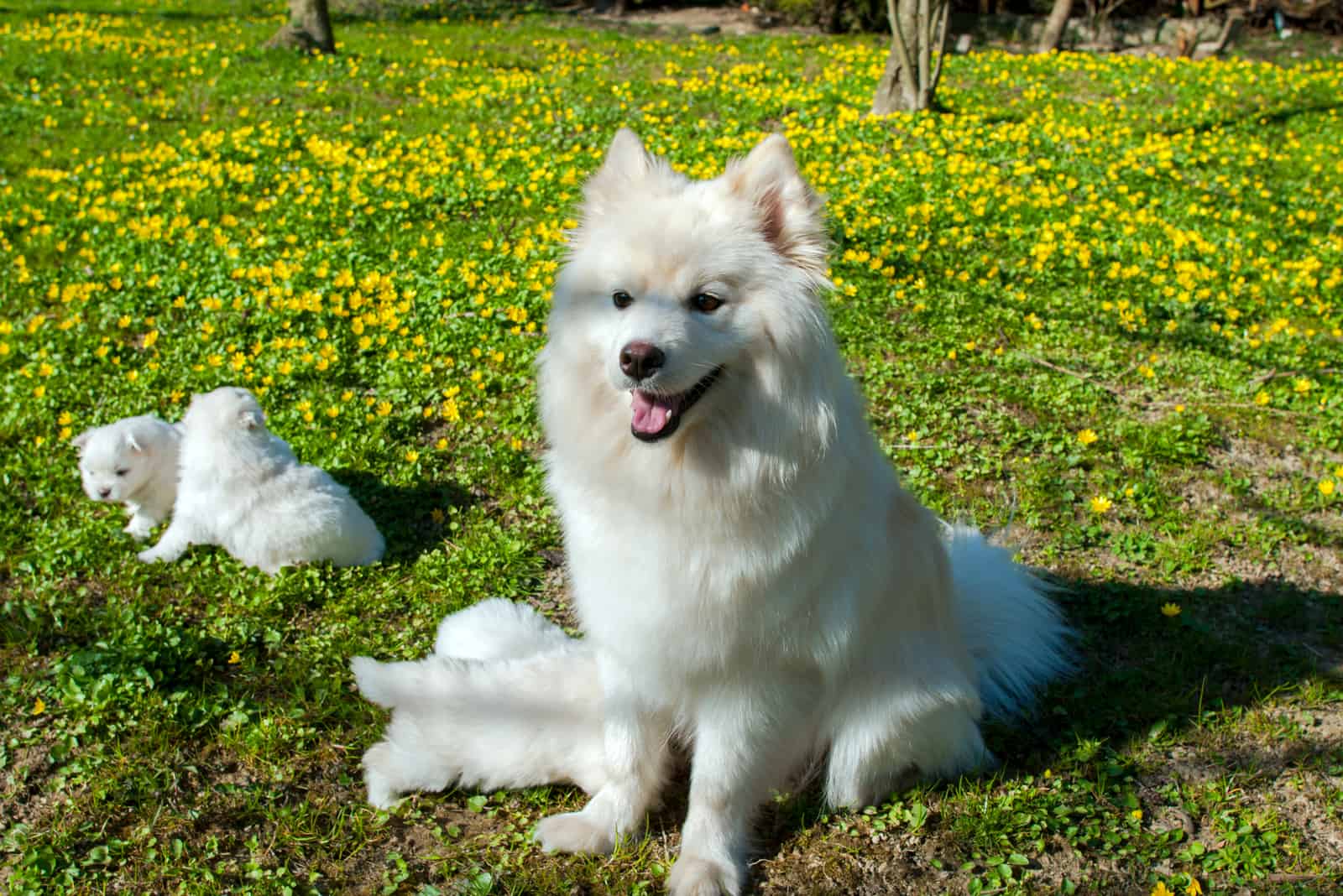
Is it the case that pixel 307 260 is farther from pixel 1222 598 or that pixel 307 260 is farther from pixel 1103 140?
pixel 1103 140

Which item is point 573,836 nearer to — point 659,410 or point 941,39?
point 659,410

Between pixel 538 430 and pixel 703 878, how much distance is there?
2467 millimetres

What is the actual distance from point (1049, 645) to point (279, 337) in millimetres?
4094

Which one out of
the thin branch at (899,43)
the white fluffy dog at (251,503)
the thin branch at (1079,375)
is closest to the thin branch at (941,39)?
the thin branch at (899,43)

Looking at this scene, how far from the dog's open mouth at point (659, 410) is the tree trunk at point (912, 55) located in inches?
292

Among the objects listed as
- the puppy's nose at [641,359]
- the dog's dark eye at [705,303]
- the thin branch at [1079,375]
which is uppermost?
the dog's dark eye at [705,303]

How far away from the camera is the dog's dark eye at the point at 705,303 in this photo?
2502 millimetres

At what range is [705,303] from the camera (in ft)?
8.24

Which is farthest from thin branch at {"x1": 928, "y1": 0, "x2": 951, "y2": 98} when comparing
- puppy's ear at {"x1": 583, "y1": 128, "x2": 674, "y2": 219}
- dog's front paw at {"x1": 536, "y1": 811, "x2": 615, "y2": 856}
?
dog's front paw at {"x1": 536, "y1": 811, "x2": 615, "y2": 856}

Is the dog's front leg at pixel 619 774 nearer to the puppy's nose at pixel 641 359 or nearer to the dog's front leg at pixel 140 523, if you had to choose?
the puppy's nose at pixel 641 359

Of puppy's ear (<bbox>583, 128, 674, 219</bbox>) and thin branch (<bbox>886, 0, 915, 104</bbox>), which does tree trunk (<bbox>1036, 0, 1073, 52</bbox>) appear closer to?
thin branch (<bbox>886, 0, 915, 104</bbox>)

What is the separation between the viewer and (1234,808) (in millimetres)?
2904

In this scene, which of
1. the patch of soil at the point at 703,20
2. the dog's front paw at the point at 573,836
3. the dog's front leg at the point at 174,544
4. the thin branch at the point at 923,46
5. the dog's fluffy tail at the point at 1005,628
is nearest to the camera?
the dog's front paw at the point at 573,836

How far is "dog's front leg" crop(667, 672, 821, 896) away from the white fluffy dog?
5.66ft
